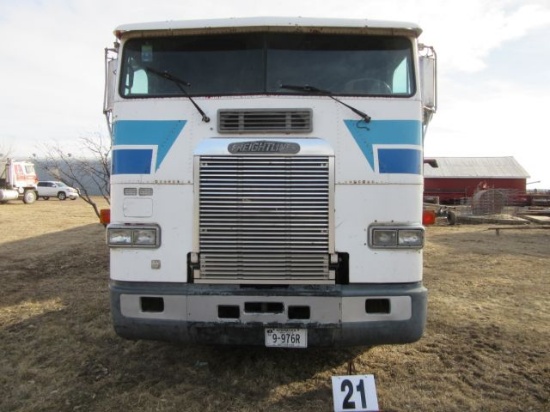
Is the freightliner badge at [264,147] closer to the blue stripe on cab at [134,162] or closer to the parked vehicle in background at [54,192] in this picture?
the blue stripe on cab at [134,162]

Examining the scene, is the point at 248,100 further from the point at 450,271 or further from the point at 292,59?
the point at 450,271

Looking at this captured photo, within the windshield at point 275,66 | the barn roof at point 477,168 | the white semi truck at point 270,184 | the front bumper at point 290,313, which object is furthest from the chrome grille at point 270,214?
the barn roof at point 477,168

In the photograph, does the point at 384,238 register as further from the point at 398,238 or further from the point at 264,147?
the point at 264,147

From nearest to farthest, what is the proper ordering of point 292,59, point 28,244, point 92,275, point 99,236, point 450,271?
1. point 292,59
2. point 92,275
3. point 450,271
4. point 28,244
5. point 99,236

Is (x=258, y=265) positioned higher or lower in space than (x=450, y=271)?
higher

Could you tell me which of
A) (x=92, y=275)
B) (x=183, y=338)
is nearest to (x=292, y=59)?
(x=183, y=338)

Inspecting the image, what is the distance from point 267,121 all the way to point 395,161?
1055 millimetres

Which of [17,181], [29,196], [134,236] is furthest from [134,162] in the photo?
[29,196]

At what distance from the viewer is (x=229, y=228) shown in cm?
386

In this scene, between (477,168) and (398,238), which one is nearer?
(398,238)

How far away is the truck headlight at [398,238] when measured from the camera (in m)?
3.87

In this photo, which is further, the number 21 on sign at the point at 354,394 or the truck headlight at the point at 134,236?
the truck headlight at the point at 134,236

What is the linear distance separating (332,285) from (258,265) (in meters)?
0.59

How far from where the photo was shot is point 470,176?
149 feet
